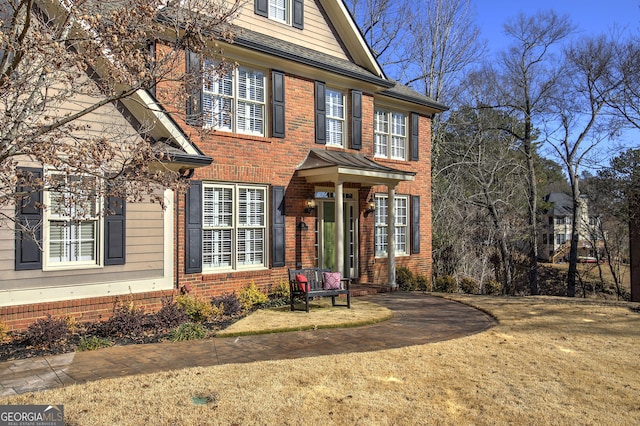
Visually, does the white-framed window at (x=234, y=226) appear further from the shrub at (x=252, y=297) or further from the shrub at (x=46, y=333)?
the shrub at (x=46, y=333)

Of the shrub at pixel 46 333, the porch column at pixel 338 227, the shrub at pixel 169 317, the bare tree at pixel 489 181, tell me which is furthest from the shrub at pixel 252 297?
the bare tree at pixel 489 181

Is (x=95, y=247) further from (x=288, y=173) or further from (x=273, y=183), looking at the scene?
(x=288, y=173)

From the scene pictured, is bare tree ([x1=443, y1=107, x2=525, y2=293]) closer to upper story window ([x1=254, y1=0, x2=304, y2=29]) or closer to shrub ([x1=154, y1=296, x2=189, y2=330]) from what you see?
upper story window ([x1=254, y1=0, x2=304, y2=29])

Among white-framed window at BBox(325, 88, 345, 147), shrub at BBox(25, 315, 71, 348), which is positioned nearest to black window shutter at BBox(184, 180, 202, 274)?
shrub at BBox(25, 315, 71, 348)

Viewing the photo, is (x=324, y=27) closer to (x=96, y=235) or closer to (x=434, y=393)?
(x=96, y=235)

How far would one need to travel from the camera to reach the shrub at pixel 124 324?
800cm

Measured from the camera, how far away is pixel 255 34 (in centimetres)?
1200

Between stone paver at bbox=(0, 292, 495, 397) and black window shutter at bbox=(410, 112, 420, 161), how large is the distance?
755cm

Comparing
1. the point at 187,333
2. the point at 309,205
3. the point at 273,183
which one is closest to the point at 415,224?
the point at 309,205

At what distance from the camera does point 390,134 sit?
15.8 m

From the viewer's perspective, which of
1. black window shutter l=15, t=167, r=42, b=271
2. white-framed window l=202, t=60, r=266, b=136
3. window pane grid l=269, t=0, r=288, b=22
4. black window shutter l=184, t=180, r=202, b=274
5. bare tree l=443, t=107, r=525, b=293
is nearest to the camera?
black window shutter l=15, t=167, r=42, b=271

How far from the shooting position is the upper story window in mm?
12633

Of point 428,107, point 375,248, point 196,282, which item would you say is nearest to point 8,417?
point 196,282

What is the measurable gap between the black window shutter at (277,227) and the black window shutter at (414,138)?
6.02m
